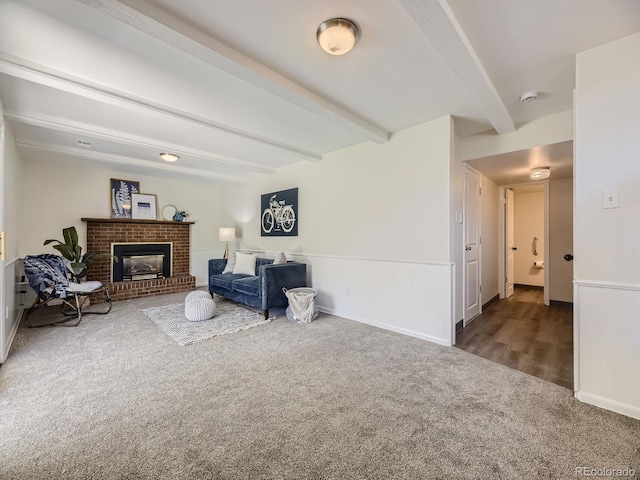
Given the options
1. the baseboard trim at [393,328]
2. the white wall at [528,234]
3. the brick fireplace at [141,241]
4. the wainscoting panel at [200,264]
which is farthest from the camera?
the wainscoting panel at [200,264]

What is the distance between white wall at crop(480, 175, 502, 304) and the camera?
169 inches

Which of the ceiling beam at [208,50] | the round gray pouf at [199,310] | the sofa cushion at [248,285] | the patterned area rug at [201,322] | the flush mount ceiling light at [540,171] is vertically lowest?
the patterned area rug at [201,322]

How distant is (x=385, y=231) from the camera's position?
11.4 feet

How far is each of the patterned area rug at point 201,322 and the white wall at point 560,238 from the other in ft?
15.2

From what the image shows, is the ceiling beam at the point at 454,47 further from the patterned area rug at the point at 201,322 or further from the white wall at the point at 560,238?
the patterned area rug at the point at 201,322

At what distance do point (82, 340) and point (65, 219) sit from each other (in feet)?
9.55

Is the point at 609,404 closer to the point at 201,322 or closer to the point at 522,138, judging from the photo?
the point at 522,138

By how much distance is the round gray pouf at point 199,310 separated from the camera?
11.8ft

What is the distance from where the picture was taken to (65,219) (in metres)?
4.75

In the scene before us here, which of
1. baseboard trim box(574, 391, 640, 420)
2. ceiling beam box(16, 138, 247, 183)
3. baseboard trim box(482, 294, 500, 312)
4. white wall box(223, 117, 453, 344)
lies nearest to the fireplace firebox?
ceiling beam box(16, 138, 247, 183)

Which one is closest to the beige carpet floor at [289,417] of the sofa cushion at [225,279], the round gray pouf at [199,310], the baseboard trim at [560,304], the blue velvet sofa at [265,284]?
the round gray pouf at [199,310]

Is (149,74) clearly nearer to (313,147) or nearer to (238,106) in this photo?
(238,106)

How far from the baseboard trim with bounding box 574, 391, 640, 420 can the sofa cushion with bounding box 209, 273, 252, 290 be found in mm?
4047

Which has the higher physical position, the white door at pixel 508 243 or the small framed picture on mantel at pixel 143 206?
the small framed picture on mantel at pixel 143 206
